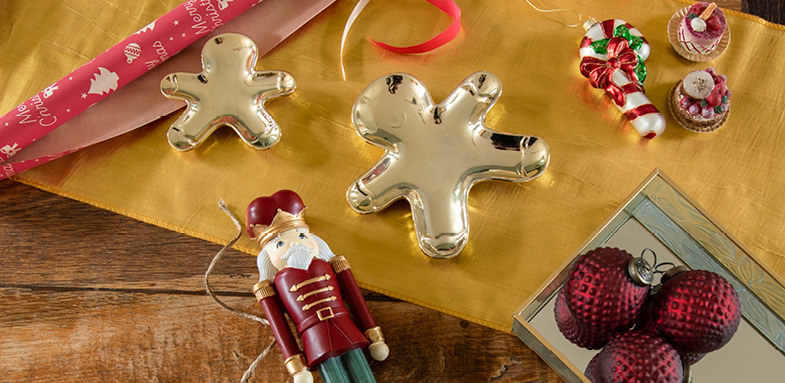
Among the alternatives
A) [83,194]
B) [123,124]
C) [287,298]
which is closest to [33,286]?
[83,194]

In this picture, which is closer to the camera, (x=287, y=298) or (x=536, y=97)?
(x=287, y=298)

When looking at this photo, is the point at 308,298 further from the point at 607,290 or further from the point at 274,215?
the point at 607,290

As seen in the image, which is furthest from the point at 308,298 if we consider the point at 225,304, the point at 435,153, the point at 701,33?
the point at 701,33

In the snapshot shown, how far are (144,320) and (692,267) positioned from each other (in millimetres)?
761

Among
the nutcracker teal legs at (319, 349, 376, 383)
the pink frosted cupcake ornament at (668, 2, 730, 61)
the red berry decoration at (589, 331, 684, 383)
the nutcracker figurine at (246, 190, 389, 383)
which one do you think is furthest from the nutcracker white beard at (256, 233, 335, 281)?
the pink frosted cupcake ornament at (668, 2, 730, 61)

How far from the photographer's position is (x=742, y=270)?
0.78m

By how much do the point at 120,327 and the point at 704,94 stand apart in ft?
3.02

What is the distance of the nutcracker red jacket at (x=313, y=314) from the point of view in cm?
78

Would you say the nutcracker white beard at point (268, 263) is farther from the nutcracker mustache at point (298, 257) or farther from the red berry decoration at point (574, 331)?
the red berry decoration at point (574, 331)

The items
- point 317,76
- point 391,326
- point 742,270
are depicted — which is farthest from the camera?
point 317,76

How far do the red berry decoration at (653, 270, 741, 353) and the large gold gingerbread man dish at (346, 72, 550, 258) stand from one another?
10.5 inches

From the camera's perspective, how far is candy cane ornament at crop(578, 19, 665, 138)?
3.04 ft

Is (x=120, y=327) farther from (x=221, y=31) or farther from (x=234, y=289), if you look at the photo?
Result: (x=221, y=31)

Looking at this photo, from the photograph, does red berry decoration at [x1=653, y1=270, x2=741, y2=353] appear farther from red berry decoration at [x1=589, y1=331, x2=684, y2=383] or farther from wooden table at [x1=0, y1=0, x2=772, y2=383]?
wooden table at [x1=0, y1=0, x2=772, y2=383]
